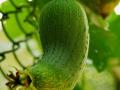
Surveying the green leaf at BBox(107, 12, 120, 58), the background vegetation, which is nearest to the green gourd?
the background vegetation

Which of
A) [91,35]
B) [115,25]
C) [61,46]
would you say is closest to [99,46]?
[91,35]

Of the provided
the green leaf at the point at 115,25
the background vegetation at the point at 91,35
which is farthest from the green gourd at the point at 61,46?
the green leaf at the point at 115,25

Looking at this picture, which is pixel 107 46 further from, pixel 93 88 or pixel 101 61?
pixel 93 88

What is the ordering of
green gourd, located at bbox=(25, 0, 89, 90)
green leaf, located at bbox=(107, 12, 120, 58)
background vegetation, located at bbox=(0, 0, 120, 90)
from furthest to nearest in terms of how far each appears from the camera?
green leaf, located at bbox=(107, 12, 120, 58) → background vegetation, located at bbox=(0, 0, 120, 90) → green gourd, located at bbox=(25, 0, 89, 90)

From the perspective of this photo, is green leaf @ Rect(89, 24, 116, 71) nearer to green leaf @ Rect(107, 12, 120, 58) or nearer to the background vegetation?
the background vegetation

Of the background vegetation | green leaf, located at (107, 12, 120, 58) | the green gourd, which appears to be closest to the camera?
the green gourd

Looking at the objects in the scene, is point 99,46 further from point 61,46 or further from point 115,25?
point 61,46

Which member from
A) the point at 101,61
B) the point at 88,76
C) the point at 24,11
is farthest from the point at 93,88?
the point at 24,11

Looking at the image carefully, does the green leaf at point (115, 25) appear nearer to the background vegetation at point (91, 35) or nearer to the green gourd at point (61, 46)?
the background vegetation at point (91, 35)
